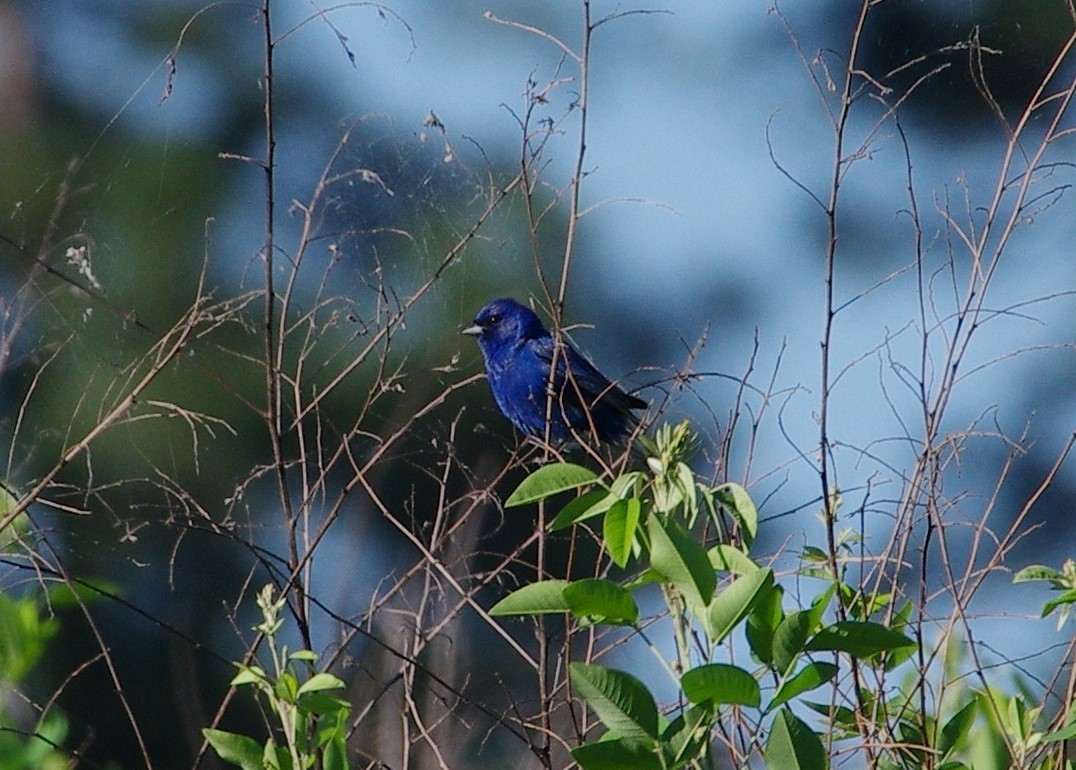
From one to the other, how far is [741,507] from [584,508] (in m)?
0.21

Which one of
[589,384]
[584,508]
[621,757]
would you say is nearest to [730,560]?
[584,508]

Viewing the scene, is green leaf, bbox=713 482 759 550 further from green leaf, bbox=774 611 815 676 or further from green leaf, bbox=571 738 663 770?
green leaf, bbox=571 738 663 770

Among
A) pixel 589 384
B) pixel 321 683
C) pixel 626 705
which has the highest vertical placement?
pixel 589 384

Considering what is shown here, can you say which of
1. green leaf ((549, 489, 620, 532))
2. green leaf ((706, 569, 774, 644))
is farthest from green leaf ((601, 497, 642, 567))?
green leaf ((706, 569, 774, 644))

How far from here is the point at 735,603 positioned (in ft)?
6.32

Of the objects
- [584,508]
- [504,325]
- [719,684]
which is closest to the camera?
[719,684]

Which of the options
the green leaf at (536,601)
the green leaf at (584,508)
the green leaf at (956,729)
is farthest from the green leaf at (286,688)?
the green leaf at (956,729)

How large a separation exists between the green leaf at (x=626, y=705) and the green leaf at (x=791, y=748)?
Answer: 0.45 ft

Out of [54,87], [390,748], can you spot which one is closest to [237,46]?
[54,87]

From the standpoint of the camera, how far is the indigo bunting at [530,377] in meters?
5.28

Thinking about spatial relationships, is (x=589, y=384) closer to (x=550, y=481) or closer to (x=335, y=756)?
(x=550, y=481)

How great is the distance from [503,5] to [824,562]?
24.9ft

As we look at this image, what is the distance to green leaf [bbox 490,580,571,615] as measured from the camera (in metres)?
2.00

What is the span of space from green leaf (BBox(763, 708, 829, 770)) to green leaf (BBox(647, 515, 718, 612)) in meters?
0.16
